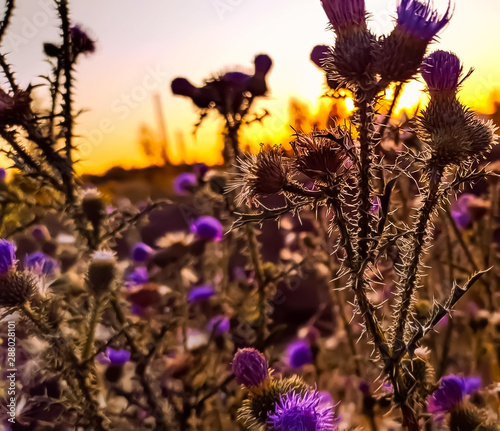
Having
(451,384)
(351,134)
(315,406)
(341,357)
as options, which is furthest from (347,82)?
(341,357)

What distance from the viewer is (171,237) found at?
2562mm

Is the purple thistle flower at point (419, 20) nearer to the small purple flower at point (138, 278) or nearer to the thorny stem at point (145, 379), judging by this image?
the thorny stem at point (145, 379)

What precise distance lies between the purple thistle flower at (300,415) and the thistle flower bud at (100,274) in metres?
0.64

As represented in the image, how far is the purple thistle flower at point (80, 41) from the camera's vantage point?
1.73 metres

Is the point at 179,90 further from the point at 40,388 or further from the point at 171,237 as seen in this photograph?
the point at 40,388

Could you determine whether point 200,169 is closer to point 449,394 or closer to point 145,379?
point 145,379

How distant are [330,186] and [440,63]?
0.35 m

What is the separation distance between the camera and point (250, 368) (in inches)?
47.1

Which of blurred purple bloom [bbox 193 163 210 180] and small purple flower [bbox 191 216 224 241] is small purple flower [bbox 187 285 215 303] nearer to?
small purple flower [bbox 191 216 224 241]

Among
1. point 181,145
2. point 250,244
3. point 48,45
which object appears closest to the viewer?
point 48,45

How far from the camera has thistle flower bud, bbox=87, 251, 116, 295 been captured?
4.82 ft

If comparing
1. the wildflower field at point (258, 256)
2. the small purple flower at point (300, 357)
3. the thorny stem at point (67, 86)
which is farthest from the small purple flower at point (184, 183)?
the thorny stem at point (67, 86)

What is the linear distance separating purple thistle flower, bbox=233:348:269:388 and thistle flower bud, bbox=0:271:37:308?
0.58m

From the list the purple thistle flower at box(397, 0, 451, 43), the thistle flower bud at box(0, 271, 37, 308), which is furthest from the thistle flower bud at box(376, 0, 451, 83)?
the thistle flower bud at box(0, 271, 37, 308)
